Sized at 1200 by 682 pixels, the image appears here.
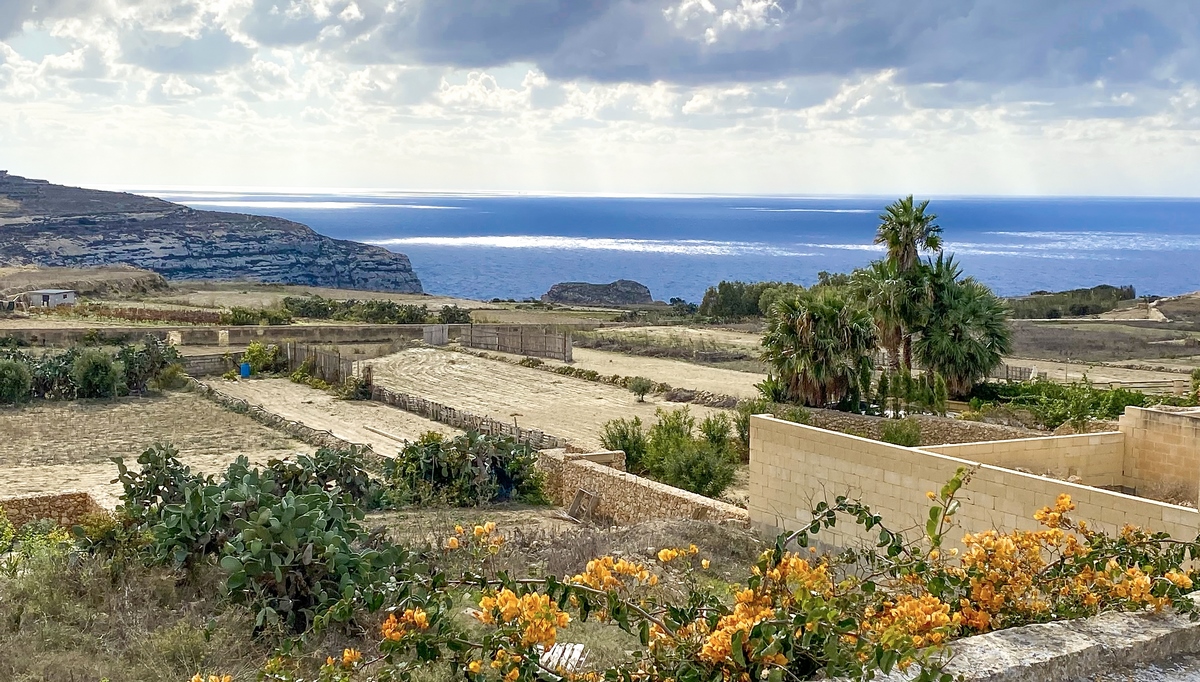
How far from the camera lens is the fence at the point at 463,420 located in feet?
73.7

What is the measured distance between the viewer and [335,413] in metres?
31.2

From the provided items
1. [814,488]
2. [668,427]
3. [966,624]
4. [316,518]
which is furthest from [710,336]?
[966,624]

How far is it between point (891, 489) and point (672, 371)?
27.9 metres

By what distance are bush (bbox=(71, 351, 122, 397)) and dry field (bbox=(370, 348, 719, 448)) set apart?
869 centimetres

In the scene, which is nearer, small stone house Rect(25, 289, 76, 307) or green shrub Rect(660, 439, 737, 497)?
green shrub Rect(660, 439, 737, 497)

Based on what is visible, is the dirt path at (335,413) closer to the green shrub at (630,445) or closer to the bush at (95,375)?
the bush at (95,375)

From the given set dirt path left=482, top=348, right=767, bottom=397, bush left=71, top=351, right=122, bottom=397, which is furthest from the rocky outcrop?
bush left=71, top=351, right=122, bottom=397

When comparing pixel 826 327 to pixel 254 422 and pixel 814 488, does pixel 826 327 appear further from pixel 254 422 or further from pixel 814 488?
pixel 254 422

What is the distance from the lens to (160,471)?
1312 centimetres

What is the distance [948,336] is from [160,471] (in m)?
19.2

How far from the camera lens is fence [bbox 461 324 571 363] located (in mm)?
43812

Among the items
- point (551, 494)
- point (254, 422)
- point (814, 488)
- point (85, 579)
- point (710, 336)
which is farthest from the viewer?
point (710, 336)

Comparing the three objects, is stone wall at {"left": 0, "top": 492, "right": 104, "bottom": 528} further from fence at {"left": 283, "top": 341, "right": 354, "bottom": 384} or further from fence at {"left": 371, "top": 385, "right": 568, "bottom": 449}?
fence at {"left": 283, "top": 341, "right": 354, "bottom": 384}

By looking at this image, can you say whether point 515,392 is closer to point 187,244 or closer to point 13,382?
point 13,382
